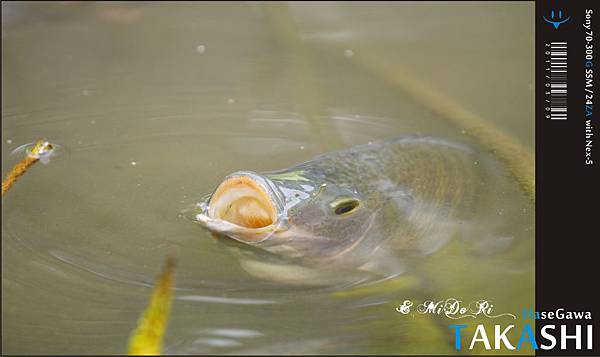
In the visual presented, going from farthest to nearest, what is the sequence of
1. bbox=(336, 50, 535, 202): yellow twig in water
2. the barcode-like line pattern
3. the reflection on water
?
the barcode-like line pattern → bbox=(336, 50, 535, 202): yellow twig in water → the reflection on water

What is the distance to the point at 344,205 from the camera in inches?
94.3

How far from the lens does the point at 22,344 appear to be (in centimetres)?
193

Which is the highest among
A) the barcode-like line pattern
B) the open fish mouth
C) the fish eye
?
the barcode-like line pattern

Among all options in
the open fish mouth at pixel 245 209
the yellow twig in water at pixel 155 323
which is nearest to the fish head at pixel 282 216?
the open fish mouth at pixel 245 209

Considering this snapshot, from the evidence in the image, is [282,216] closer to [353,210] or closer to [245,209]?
[245,209]

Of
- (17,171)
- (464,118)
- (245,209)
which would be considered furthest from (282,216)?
(464,118)

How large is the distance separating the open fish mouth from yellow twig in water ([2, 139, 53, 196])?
71 centimetres

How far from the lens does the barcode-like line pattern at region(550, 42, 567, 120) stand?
3043 millimetres

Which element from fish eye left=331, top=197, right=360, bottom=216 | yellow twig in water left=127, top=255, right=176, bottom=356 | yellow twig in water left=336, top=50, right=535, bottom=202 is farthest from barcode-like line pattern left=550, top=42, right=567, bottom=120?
yellow twig in water left=127, top=255, right=176, bottom=356

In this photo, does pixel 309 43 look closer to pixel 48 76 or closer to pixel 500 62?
pixel 500 62

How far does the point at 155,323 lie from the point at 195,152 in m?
1.36

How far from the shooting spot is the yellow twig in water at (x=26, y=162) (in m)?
2.57

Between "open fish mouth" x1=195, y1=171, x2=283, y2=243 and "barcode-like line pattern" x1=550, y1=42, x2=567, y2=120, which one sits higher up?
"barcode-like line pattern" x1=550, y1=42, x2=567, y2=120

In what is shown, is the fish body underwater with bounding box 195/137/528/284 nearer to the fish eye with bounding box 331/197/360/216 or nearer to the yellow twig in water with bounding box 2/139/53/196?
the fish eye with bounding box 331/197/360/216
